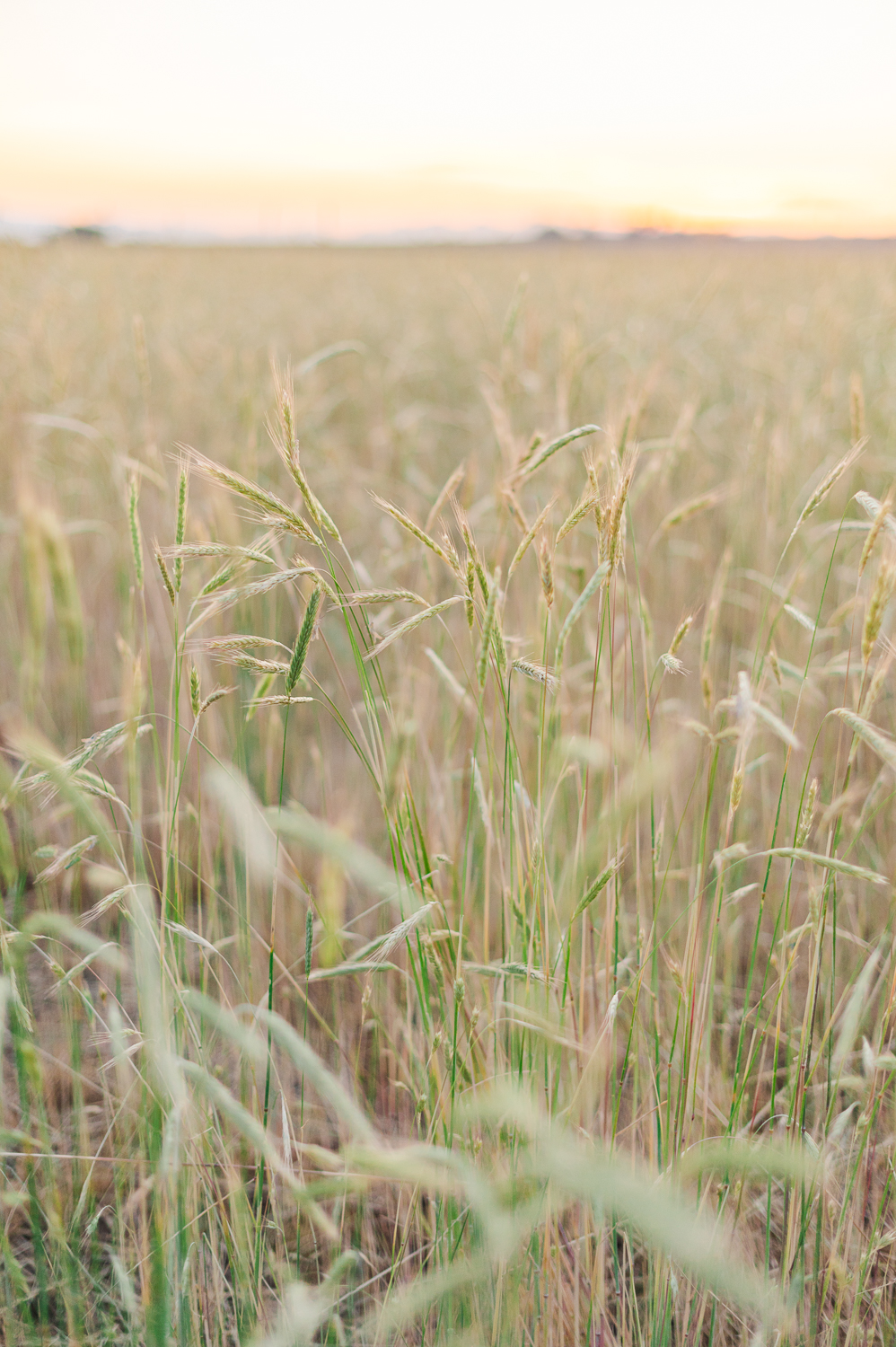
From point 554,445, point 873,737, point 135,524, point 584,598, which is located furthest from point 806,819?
point 135,524

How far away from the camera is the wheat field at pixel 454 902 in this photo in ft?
2.51

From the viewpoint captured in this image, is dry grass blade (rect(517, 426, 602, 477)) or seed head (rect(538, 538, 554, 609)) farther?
dry grass blade (rect(517, 426, 602, 477))

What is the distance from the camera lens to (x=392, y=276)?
39.5 feet

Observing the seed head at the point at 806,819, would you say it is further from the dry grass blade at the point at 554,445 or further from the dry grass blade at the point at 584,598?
the dry grass blade at the point at 554,445

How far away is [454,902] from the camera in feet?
3.87

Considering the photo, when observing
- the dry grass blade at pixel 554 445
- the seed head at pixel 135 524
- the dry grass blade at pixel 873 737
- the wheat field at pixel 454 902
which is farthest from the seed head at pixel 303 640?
the dry grass blade at pixel 873 737

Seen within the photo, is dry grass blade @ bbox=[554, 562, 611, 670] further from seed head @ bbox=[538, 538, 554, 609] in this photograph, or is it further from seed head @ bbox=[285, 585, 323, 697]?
seed head @ bbox=[285, 585, 323, 697]

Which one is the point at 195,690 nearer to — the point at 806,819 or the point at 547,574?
the point at 547,574

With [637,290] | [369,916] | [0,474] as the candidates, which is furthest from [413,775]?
[637,290]

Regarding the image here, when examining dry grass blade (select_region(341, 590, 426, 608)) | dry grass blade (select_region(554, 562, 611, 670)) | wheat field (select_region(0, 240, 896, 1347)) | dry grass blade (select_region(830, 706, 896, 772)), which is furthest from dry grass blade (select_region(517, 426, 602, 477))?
dry grass blade (select_region(830, 706, 896, 772))

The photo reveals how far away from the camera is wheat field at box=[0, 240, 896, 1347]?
76 cm

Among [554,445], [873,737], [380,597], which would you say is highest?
[554,445]

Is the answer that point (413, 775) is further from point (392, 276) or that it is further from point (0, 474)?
point (392, 276)

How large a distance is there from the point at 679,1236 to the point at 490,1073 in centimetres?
58
